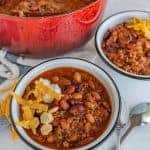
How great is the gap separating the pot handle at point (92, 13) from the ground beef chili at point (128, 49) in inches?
2.9

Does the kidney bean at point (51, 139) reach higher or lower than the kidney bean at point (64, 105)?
lower

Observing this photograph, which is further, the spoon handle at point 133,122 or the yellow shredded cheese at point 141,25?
the yellow shredded cheese at point 141,25

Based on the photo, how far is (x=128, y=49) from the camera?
872 millimetres

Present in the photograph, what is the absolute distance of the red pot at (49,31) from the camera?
76 centimetres

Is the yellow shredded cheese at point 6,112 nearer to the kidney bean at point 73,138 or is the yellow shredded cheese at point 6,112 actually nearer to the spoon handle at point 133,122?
the kidney bean at point 73,138

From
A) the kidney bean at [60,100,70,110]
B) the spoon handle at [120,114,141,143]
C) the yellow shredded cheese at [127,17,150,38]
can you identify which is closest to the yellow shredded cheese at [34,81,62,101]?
the kidney bean at [60,100,70,110]

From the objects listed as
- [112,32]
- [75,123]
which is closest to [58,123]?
[75,123]

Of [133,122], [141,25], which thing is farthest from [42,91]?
[141,25]

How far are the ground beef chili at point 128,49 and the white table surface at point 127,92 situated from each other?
0.04 m

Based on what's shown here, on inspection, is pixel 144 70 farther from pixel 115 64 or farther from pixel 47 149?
pixel 47 149

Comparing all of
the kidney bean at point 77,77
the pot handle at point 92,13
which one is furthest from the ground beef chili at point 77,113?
the pot handle at point 92,13

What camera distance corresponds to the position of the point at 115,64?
84 cm

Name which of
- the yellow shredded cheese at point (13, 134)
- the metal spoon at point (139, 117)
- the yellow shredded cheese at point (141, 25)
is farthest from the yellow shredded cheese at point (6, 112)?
the yellow shredded cheese at point (141, 25)

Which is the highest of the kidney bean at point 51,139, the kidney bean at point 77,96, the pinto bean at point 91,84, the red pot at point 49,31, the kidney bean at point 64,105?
the red pot at point 49,31
